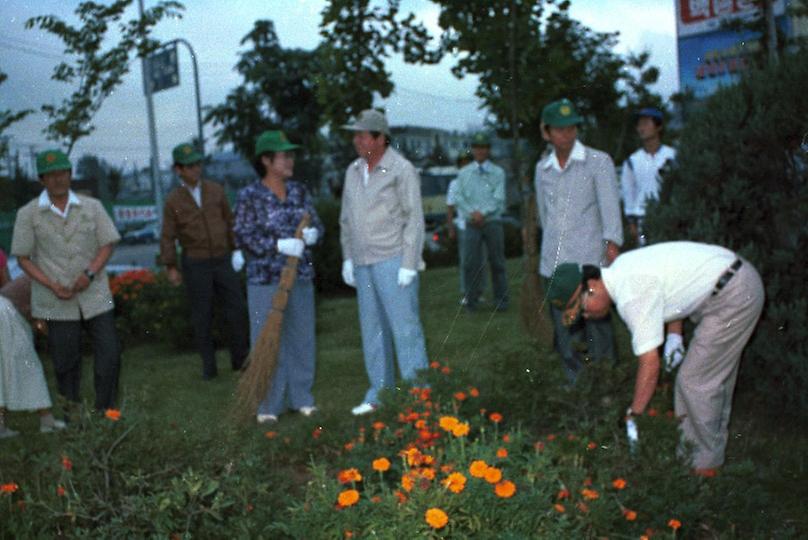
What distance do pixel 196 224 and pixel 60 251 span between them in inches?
71.4

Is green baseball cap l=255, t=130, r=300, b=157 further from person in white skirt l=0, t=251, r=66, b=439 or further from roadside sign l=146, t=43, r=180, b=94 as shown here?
person in white skirt l=0, t=251, r=66, b=439

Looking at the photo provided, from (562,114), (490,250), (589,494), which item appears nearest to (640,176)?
(562,114)

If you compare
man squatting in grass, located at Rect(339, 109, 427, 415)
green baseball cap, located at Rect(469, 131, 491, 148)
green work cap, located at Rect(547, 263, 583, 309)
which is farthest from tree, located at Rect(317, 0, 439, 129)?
green baseball cap, located at Rect(469, 131, 491, 148)

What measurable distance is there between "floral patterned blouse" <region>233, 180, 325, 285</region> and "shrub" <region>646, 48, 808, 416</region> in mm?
2439

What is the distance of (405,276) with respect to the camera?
6223mm

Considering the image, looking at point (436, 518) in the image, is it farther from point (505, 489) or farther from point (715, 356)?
point (715, 356)

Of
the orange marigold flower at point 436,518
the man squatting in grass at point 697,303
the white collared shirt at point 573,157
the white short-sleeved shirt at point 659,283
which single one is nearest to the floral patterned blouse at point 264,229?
the white collared shirt at point 573,157

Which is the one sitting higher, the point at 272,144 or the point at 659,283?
the point at 272,144

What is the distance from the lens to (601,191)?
5785mm

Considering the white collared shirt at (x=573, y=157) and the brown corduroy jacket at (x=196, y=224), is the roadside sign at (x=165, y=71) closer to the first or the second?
the brown corduroy jacket at (x=196, y=224)

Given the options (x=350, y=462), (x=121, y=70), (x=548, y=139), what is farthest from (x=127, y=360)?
(x=350, y=462)

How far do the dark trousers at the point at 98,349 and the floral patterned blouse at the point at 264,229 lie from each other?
1.05 meters

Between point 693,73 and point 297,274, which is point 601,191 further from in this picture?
point 693,73

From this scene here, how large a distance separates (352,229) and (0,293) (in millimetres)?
2485
